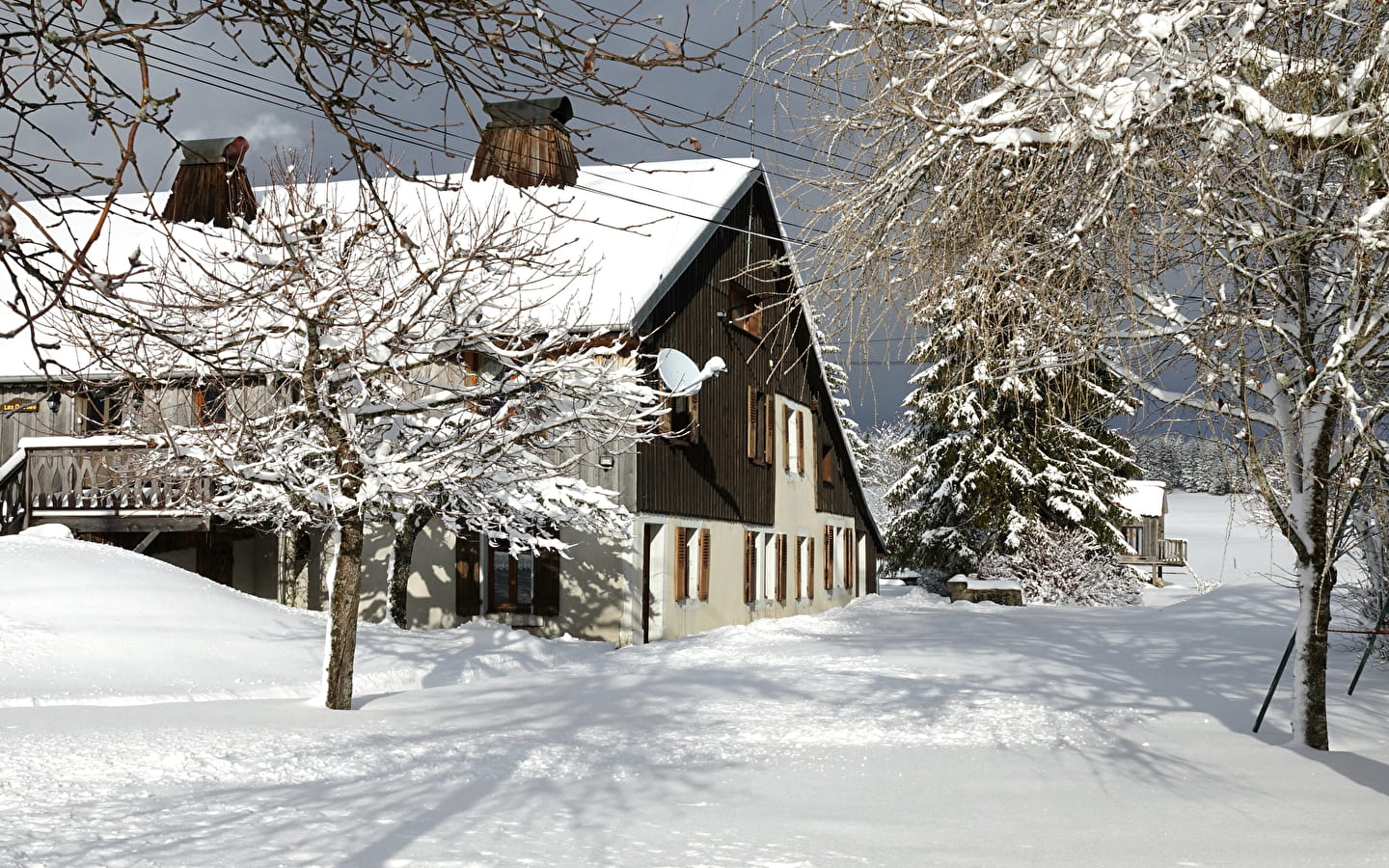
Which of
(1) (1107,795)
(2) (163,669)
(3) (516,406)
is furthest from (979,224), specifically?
(2) (163,669)

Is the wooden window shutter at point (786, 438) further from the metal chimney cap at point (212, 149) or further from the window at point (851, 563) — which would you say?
the metal chimney cap at point (212, 149)

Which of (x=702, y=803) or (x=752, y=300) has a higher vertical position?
(x=752, y=300)

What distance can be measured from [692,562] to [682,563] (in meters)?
0.53

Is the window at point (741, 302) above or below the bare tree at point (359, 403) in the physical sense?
above

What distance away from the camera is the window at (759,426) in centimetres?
2633

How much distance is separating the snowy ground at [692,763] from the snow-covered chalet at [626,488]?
3.15 meters

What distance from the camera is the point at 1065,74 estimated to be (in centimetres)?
622

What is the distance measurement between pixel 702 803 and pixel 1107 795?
3038 mm

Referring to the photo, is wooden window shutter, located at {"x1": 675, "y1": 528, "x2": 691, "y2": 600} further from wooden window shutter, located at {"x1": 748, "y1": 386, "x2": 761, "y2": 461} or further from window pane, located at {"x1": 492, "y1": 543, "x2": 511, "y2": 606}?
wooden window shutter, located at {"x1": 748, "y1": 386, "x2": 761, "y2": 461}

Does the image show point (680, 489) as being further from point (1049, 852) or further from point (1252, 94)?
point (1252, 94)

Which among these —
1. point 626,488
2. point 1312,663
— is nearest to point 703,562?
point 626,488

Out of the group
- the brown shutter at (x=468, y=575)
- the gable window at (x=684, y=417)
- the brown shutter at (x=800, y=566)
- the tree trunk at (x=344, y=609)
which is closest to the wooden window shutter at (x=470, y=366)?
the brown shutter at (x=468, y=575)

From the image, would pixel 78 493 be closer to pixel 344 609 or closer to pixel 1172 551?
pixel 344 609

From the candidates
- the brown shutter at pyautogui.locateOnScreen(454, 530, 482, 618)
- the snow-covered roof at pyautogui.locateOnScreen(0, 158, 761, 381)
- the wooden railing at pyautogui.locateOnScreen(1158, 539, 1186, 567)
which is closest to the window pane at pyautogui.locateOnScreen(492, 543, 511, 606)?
the brown shutter at pyautogui.locateOnScreen(454, 530, 482, 618)
